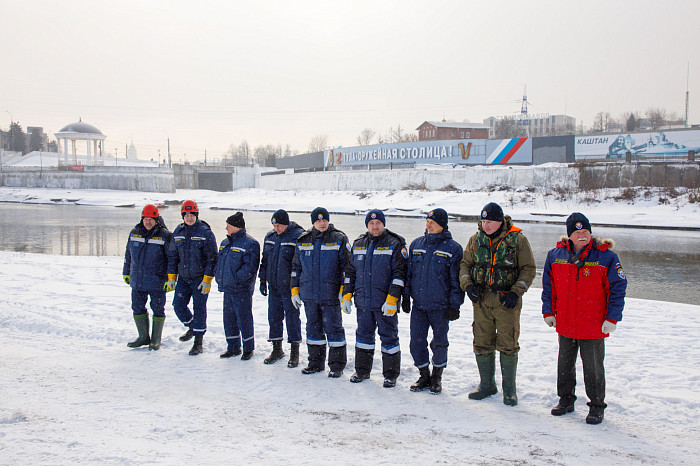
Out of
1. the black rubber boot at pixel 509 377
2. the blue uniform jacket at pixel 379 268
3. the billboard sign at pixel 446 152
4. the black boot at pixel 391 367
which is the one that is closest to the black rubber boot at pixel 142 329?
the blue uniform jacket at pixel 379 268

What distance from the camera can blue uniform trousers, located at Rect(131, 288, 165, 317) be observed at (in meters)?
6.67

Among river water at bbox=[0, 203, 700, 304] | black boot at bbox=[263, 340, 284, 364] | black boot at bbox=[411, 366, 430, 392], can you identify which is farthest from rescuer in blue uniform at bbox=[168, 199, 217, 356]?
river water at bbox=[0, 203, 700, 304]

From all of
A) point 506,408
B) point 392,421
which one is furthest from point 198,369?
point 506,408

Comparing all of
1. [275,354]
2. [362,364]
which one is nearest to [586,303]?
[362,364]

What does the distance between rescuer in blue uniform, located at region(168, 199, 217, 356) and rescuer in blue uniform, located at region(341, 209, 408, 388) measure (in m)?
2.13

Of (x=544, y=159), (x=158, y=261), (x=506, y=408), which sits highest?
(x=544, y=159)

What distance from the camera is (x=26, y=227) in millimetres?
Result: 27438

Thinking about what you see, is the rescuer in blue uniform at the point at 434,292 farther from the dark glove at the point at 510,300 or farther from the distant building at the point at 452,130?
the distant building at the point at 452,130

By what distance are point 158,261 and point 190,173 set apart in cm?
7155

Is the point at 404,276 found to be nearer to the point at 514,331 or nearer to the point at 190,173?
the point at 514,331

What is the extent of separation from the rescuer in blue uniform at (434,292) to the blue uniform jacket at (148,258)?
134 inches

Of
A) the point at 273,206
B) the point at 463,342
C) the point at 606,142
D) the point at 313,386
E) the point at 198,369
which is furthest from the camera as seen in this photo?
the point at 273,206

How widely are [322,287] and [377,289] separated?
26.6 inches

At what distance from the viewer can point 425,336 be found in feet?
17.5
